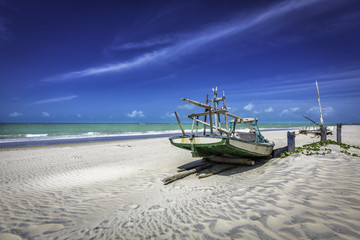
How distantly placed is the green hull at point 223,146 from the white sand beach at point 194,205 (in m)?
0.78

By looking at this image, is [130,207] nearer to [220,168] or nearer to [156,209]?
[156,209]

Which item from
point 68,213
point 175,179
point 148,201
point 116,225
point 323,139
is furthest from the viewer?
point 323,139

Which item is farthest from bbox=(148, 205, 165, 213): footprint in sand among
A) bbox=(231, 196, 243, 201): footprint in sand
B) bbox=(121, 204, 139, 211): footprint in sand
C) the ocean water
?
the ocean water

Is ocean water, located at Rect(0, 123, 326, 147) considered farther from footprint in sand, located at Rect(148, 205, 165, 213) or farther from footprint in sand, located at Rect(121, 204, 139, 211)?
footprint in sand, located at Rect(148, 205, 165, 213)

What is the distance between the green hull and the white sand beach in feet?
2.56

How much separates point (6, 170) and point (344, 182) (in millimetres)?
14246

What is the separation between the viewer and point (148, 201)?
5.52 meters

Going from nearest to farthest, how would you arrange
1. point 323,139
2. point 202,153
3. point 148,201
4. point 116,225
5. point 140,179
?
point 116,225
point 148,201
point 140,179
point 202,153
point 323,139

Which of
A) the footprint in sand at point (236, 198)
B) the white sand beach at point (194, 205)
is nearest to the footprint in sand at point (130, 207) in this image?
the white sand beach at point (194, 205)

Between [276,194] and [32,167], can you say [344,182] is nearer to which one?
[276,194]

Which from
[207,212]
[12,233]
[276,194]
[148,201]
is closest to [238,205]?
[207,212]

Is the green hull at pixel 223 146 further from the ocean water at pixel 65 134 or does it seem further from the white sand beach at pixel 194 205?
the ocean water at pixel 65 134

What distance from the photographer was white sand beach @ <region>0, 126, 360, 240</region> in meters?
3.34

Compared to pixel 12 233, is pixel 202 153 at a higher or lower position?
higher
